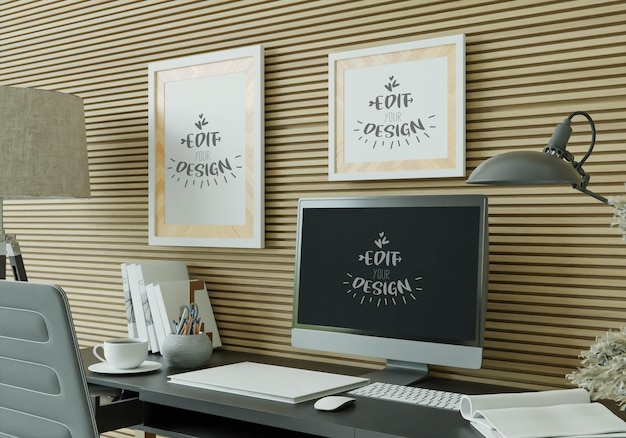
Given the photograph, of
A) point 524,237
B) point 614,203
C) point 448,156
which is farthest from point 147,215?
point 614,203

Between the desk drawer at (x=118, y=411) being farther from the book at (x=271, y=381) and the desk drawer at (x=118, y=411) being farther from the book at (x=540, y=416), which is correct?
the book at (x=540, y=416)

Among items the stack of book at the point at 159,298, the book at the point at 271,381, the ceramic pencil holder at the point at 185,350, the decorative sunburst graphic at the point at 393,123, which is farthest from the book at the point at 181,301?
the decorative sunburst graphic at the point at 393,123

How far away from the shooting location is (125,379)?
6.45 feet

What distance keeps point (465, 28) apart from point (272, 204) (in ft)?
2.57

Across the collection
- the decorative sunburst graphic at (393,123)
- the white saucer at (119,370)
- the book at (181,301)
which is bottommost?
the white saucer at (119,370)

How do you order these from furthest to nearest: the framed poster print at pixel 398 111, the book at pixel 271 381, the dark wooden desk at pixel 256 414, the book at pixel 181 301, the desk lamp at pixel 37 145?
the desk lamp at pixel 37 145 < the book at pixel 181 301 < the framed poster print at pixel 398 111 < the book at pixel 271 381 < the dark wooden desk at pixel 256 414

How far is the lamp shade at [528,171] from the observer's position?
1.46 m

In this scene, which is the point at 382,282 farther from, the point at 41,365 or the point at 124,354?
the point at 41,365

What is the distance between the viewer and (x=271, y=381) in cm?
187

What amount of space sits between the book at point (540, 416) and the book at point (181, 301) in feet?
3.50

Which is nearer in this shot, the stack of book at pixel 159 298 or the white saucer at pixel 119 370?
the white saucer at pixel 119 370

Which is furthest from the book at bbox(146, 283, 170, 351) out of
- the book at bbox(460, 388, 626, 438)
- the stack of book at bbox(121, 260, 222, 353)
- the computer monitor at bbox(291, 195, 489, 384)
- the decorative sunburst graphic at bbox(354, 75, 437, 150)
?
the book at bbox(460, 388, 626, 438)

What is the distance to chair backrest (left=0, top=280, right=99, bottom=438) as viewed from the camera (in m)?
1.56

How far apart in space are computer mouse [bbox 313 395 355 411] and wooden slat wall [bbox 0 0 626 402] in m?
0.51
